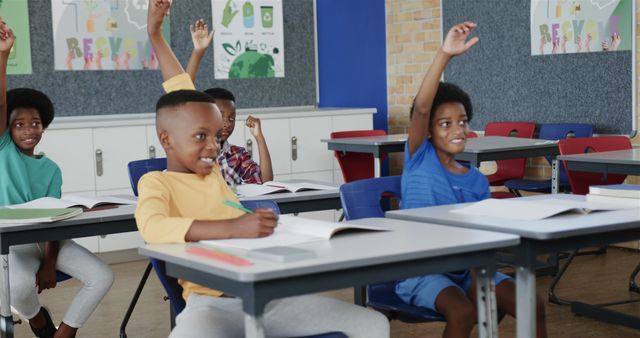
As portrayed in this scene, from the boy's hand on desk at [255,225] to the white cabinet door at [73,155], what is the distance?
3363 mm

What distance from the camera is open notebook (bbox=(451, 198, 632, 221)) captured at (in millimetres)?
2223

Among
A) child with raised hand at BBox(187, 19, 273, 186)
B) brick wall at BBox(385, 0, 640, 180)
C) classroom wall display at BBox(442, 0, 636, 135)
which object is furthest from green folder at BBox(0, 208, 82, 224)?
brick wall at BBox(385, 0, 640, 180)

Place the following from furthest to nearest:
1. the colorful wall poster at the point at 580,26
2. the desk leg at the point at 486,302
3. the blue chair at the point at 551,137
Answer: the colorful wall poster at the point at 580,26, the blue chair at the point at 551,137, the desk leg at the point at 486,302

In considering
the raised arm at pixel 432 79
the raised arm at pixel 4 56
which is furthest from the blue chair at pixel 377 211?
the raised arm at pixel 4 56

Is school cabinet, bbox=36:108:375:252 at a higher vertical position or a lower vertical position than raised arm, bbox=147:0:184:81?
lower

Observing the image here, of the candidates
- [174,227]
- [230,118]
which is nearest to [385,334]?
[174,227]

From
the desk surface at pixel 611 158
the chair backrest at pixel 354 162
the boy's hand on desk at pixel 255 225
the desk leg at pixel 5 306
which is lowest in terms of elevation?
the desk leg at pixel 5 306

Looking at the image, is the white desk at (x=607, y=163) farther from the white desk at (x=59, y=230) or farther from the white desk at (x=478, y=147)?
the white desk at (x=59, y=230)

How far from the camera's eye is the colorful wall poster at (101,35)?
550 centimetres

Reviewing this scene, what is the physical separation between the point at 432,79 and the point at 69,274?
54.5 inches

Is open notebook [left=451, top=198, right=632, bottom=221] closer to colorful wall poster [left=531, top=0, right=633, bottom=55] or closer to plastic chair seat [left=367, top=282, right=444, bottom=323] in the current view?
plastic chair seat [left=367, top=282, right=444, bottom=323]

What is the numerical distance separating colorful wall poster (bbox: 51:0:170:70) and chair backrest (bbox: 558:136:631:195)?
9.01 feet

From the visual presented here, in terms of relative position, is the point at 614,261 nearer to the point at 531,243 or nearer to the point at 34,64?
the point at 531,243

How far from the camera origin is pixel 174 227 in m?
1.97
